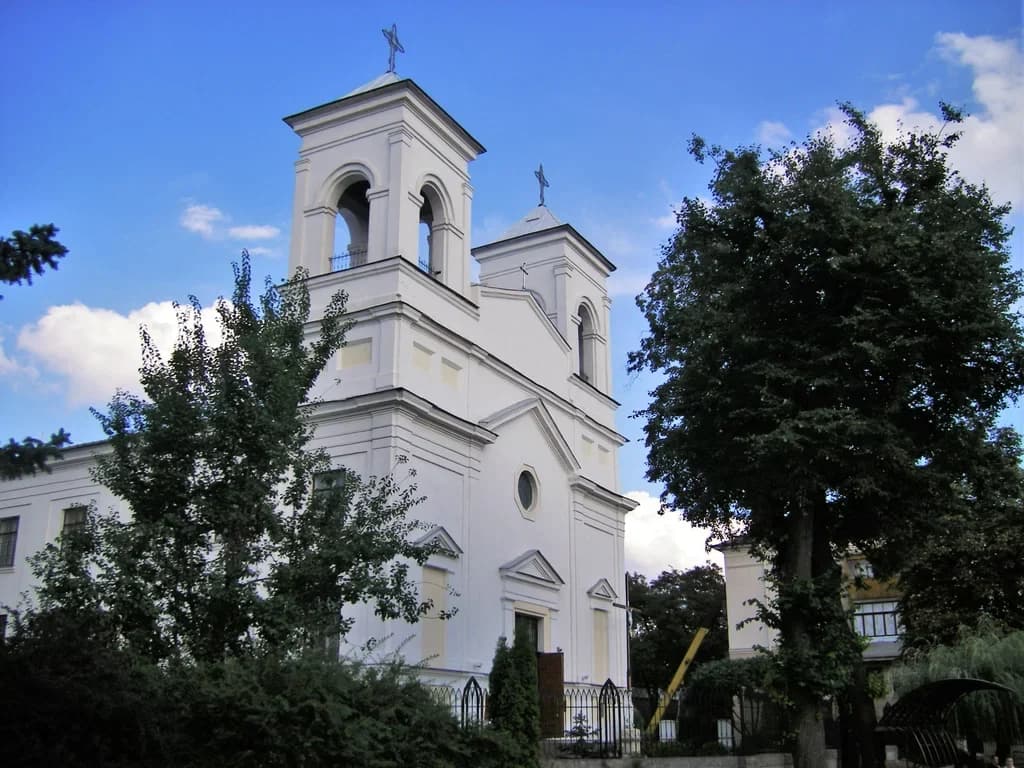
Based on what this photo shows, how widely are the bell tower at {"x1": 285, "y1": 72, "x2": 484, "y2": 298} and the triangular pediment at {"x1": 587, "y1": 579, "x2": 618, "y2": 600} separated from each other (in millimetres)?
Result: 8804

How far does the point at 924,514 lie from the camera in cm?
1777

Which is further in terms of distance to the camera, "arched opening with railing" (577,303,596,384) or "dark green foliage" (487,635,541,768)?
"arched opening with railing" (577,303,596,384)

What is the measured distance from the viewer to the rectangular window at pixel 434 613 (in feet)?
69.8

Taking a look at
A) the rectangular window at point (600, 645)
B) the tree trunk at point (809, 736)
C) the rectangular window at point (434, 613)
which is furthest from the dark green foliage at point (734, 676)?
the rectangular window at point (434, 613)

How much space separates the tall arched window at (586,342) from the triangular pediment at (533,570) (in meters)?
7.29

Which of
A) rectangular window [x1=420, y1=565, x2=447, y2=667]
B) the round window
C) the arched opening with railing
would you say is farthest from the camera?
the arched opening with railing

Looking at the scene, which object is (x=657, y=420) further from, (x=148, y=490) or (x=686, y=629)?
(x=686, y=629)

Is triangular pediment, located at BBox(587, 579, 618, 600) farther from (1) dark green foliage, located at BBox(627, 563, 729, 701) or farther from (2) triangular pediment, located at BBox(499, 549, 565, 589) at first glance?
(1) dark green foliage, located at BBox(627, 563, 729, 701)

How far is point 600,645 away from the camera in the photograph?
2788cm

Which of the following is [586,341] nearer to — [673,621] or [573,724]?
[573,724]

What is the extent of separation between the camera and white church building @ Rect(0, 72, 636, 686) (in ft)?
72.3

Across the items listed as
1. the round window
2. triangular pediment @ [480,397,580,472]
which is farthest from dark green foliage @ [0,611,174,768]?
the round window

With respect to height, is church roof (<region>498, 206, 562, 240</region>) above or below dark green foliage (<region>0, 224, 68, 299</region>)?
above

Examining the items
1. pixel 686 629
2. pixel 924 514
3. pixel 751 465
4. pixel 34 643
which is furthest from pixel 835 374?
pixel 686 629
